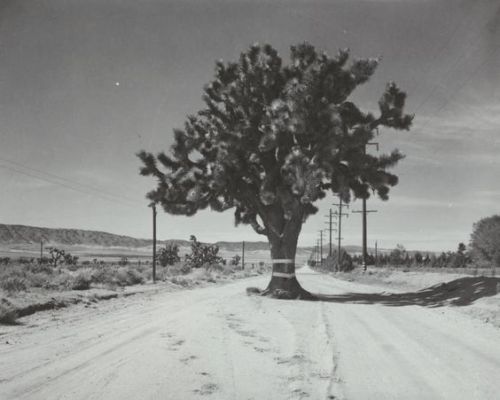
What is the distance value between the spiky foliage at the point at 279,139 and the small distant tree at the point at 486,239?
1615 inches

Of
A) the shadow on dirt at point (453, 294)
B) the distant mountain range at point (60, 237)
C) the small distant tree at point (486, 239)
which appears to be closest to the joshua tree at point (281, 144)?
the shadow on dirt at point (453, 294)

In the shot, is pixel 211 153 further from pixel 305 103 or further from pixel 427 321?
pixel 427 321

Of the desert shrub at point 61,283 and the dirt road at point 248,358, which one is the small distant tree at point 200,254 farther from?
the dirt road at point 248,358

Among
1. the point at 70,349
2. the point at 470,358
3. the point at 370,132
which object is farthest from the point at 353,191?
the point at 70,349

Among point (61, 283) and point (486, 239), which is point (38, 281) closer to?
point (61, 283)

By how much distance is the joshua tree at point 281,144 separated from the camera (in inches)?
652

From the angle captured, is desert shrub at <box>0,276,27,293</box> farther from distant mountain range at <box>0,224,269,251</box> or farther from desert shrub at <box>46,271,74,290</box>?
distant mountain range at <box>0,224,269,251</box>

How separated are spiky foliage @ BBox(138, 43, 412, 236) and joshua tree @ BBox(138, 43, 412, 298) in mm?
38

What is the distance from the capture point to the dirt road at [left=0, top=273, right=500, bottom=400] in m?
5.25

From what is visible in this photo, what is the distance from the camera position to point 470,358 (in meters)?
7.06

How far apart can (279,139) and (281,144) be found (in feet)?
2.27

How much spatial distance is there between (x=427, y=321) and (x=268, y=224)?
9013mm

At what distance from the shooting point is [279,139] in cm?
1772

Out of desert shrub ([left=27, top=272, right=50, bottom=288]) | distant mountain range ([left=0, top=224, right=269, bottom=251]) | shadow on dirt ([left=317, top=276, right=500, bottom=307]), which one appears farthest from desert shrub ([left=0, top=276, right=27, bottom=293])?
distant mountain range ([left=0, top=224, right=269, bottom=251])
